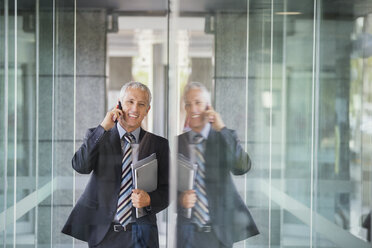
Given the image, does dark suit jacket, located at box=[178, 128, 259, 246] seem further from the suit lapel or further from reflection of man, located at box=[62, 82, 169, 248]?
the suit lapel

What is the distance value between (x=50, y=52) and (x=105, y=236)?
140 cm

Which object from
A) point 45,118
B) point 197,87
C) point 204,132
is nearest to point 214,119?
point 204,132

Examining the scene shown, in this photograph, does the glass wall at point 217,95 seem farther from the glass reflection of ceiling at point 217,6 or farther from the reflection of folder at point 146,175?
the reflection of folder at point 146,175

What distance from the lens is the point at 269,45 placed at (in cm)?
433

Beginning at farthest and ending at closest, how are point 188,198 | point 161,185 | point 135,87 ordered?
point 188,198
point 161,185
point 135,87

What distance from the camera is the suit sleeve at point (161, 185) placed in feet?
13.7

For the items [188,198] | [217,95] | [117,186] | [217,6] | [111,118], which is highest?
[217,6]

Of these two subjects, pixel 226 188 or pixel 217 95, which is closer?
pixel 217 95

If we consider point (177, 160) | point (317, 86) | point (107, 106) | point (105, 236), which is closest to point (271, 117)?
point (317, 86)

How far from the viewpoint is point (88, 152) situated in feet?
13.6

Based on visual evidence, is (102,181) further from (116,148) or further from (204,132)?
(204,132)

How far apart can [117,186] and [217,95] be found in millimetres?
982

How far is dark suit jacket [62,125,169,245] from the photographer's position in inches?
163

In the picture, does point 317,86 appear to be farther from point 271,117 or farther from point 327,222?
point 327,222
